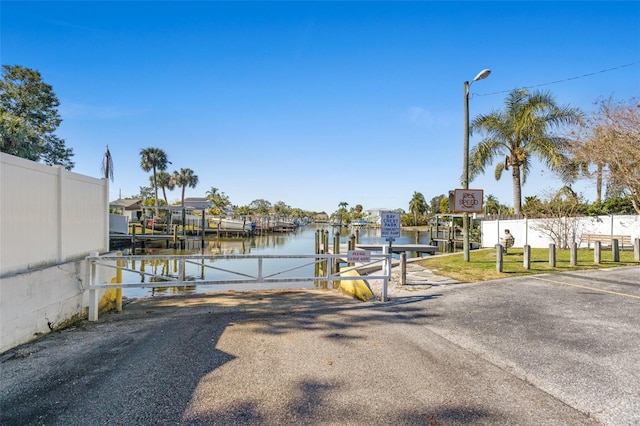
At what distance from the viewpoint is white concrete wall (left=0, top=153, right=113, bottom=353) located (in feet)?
14.9

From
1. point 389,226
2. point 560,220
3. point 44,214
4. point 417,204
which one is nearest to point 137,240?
point 389,226

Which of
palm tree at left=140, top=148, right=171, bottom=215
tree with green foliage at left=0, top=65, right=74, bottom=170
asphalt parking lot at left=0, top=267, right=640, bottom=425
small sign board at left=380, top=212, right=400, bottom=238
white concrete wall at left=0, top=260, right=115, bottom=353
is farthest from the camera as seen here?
palm tree at left=140, top=148, right=171, bottom=215

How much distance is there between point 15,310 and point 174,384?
274 centimetres

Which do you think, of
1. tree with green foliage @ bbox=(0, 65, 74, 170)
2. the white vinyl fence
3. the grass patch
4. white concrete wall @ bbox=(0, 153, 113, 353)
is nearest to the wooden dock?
tree with green foliage @ bbox=(0, 65, 74, 170)

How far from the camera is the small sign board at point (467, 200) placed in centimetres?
1347

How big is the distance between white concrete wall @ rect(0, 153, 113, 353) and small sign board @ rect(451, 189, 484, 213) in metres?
12.0

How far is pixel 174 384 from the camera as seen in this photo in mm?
3635

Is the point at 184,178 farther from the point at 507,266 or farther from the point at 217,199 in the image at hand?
the point at 507,266

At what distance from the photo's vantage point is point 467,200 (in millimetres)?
13531

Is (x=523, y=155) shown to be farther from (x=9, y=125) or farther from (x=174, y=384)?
(x=9, y=125)

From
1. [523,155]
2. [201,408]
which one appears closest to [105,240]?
[201,408]

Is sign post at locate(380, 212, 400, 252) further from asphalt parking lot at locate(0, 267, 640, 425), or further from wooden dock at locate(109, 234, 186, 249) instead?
wooden dock at locate(109, 234, 186, 249)

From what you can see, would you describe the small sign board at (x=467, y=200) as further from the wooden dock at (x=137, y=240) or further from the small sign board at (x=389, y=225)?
the wooden dock at (x=137, y=240)

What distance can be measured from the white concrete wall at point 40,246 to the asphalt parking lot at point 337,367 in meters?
0.39
